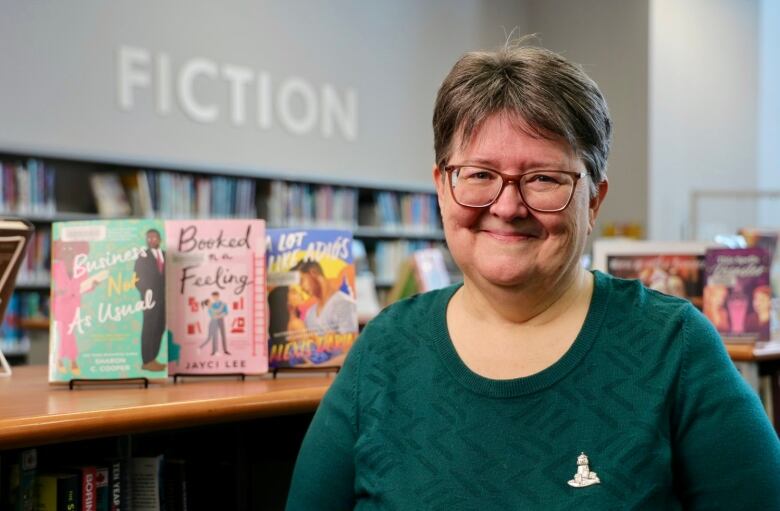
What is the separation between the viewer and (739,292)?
109 inches

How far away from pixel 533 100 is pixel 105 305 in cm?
86

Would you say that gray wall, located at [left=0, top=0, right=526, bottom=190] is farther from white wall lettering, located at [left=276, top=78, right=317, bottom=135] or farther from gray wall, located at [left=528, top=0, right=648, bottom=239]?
gray wall, located at [left=528, top=0, right=648, bottom=239]

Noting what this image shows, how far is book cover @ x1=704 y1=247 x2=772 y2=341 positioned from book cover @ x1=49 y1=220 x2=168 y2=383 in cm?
174

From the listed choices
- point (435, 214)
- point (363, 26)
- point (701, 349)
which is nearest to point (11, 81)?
point (363, 26)

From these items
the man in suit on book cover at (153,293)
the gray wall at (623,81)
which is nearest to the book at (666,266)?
the man in suit on book cover at (153,293)

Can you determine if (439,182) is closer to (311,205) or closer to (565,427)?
(565,427)

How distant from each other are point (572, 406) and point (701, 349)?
195 mm

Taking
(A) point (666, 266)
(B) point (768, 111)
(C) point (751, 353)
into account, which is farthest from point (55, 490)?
(B) point (768, 111)

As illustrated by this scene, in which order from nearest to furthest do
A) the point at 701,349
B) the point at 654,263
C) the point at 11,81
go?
1. the point at 701,349
2. the point at 654,263
3. the point at 11,81

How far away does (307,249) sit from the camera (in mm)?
1896

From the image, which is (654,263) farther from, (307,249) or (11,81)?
(11,81)

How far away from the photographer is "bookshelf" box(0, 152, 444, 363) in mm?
4883

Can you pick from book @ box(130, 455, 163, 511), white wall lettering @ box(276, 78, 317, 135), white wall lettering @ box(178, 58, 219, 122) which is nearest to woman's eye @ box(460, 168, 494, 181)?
book @ box(130, 455, 163, 511)

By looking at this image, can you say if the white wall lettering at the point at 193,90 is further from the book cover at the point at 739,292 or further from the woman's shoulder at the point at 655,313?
the woman's shoulder at the point at 655,313
